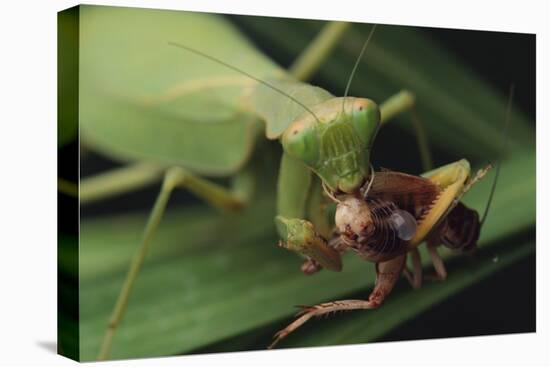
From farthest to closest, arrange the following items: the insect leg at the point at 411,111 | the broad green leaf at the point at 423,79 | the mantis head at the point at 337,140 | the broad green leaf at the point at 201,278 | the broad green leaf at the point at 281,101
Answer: the broad green leaf at the point at 423,79, the insect leg at the point at 411,111, the broad green leaf at the point at 201,278, the broad green leaf at the point at 281,101, the mantis head at the point at 337,140

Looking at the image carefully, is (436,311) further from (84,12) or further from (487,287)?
(84,12)

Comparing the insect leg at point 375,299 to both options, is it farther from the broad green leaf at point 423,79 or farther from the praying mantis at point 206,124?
the broad green leaf at point 423,79

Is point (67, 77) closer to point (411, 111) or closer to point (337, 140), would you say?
point (337, 140)

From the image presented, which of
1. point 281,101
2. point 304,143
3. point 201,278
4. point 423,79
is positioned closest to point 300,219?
point 304,143

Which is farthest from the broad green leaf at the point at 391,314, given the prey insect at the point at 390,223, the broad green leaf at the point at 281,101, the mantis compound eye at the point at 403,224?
the broad green leaf at the point at 281,101

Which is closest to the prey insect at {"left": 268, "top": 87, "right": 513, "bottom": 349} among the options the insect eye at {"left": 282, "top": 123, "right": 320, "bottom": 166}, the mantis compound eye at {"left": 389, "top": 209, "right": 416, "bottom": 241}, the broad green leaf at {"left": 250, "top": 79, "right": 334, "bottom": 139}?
the mantis compound eye at {"left": 389, "top": 209, "right": 416, "bottom": 241}

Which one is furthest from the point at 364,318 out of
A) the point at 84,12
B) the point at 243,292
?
the point at 84,12
